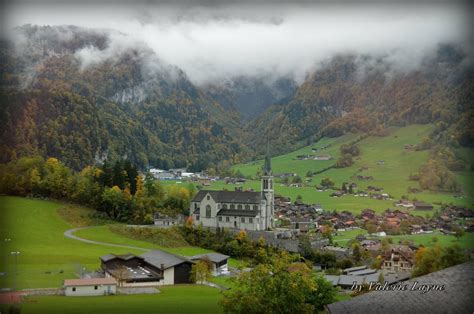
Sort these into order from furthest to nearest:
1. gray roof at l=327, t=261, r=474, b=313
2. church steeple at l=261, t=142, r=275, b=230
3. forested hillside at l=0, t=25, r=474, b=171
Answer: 1. forested hillside at l=0, t=25, r=474, b=171
2. church steeple at l=261, t=142, r=275, b=230
3. gray roof at l=327, t=261, r=474, b=313

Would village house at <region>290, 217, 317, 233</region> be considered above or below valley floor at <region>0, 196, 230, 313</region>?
below

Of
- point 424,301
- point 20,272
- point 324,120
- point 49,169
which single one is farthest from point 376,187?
point 424,301

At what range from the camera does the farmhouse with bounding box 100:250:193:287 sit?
13.5m

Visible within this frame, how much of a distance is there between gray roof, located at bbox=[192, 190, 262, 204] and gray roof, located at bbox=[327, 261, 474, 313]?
16.9m

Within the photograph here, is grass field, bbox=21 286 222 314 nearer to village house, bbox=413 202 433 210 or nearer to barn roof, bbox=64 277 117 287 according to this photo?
barn roof, bbox=64 277 117 287

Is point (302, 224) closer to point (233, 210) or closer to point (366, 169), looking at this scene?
point (233, 210)

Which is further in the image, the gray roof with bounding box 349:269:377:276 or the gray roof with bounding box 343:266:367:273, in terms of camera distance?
the gray roof with bounding box 343:266:367:273

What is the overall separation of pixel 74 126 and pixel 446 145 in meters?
22.6

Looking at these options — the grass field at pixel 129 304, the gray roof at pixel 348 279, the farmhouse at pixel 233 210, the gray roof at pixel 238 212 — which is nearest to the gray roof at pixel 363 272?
the gray roof at pixel 348 279

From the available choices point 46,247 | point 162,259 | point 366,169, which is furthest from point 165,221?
point 366,169

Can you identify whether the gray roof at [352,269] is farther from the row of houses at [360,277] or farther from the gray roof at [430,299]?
the gray roof at [430,299]

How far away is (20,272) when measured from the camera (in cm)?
1266

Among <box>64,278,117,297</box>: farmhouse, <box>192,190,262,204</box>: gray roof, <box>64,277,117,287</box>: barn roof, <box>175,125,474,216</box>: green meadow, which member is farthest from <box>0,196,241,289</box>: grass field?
<box>175,125,474,216</box>: green meadow

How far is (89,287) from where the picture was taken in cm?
1169
